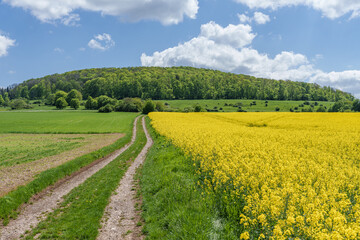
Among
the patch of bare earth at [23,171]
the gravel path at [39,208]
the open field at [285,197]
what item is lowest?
the gravel path at [39,208]

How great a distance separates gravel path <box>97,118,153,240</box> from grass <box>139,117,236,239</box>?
57cm

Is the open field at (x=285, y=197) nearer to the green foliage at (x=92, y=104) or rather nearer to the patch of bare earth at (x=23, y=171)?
the patch of bare earth at (x=23, y=171)

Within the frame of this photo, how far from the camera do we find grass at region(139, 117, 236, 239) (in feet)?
22.8

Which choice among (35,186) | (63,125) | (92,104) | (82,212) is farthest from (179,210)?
(92,104)

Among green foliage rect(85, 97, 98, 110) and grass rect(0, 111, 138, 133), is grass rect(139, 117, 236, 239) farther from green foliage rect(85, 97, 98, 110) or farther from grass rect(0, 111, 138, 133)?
green foliage rect(85, 97, 98, 110)

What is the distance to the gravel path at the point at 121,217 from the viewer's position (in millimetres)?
8258

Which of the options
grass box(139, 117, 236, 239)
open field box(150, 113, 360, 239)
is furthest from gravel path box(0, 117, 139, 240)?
open field box(150, 113, 360, 239)

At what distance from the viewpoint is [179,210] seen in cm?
840

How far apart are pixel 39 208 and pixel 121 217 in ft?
16.5

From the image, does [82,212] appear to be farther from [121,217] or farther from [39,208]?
[39,208]

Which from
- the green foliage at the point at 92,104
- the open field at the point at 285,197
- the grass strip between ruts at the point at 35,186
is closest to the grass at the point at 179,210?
the open field at the point at 285,197

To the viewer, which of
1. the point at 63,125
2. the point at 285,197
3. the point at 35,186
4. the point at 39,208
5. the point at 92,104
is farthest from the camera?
the point at 92,104

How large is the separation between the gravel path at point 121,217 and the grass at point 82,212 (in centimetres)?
33

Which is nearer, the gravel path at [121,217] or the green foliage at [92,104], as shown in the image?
the gravel path at [121,217]
